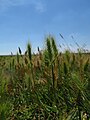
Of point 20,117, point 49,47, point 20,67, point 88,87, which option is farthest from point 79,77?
point 20,67

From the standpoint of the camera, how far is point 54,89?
6.93 ft

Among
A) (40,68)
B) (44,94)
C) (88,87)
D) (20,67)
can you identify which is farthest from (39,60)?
(88,87)

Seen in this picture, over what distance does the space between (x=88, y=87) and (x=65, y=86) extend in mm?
461

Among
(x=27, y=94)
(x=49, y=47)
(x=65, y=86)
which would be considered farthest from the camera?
(x=27, y=94)

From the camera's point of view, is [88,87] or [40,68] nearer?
[88,87]

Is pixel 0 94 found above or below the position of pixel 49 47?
below

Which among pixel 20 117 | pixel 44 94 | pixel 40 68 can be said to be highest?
pixel 40 68

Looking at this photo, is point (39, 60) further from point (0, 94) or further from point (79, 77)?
point (0, 94)

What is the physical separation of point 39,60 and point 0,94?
1159 millimetres

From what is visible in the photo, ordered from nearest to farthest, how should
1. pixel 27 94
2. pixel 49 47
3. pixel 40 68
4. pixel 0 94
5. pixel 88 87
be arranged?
pixel 0 94 → pixel 88 87 → pixel 49 47 → pixel 27 94 → pixel 40 68

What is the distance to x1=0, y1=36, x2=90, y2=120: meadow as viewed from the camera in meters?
1.92

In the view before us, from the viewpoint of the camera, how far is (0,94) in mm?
1628

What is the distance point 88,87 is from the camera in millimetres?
1893

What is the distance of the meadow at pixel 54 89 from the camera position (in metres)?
1.92
